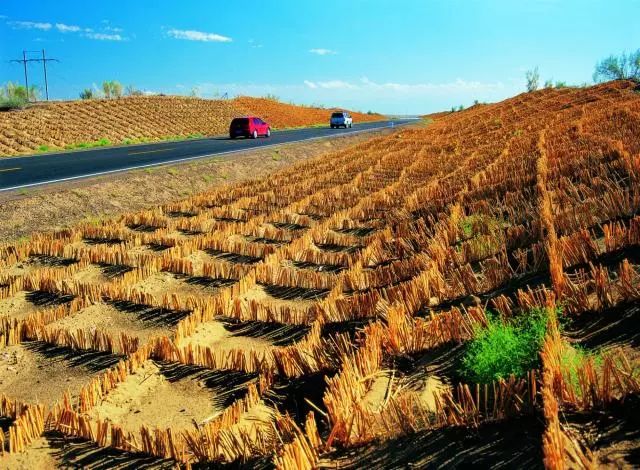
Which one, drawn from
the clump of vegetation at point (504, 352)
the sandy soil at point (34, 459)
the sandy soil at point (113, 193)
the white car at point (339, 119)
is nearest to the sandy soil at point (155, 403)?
the sandy soil at point (34, 459)

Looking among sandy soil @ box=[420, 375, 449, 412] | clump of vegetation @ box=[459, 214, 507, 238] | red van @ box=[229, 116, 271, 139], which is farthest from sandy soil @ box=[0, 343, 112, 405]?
red van @ box=[229, 116, 271, 139]

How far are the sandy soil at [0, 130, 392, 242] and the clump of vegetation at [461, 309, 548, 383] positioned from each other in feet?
23.7

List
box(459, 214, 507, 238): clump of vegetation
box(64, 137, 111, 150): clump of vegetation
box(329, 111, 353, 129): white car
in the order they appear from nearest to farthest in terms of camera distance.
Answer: box(459, 214, 507, 238): clump of vegetation < box(64, 137, 111, 150): clump of vegetation < box(329, 111, 353, 129): white car

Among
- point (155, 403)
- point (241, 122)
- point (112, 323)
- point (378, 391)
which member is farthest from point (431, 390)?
point (241, 122)

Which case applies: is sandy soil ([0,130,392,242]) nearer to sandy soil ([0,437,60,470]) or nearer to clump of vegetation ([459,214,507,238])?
sandy soil ([0,437,60,470])

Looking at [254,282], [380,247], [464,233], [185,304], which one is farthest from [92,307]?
[464,233]

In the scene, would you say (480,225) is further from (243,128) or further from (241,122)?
(241,122)

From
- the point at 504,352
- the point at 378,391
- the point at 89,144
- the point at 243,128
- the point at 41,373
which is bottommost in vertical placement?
the point at 41,373

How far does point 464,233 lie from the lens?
5.97 meters

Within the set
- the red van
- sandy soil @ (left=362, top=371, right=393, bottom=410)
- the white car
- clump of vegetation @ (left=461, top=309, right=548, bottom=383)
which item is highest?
the white car

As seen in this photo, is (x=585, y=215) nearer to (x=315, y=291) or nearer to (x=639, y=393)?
(x=315, y=291)

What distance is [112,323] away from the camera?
457 cm

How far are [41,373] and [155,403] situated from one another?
1035 mm

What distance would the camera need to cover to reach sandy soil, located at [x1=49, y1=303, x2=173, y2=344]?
14.3ft
